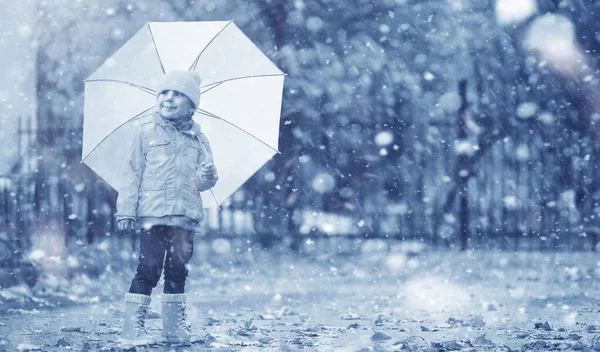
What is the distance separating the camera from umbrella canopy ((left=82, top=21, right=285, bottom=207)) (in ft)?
15.3

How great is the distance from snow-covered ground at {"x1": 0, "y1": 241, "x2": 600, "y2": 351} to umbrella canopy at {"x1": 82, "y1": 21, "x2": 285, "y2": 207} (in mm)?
993

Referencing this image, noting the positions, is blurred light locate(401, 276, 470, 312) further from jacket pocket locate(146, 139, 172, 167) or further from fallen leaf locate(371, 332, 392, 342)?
jacket pocket locate(146, 139, 172, 167)

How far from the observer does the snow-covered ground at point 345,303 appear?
4566mm

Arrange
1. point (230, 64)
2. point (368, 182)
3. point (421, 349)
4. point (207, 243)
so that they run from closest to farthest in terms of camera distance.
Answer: point (421, 349)
point (230, 64)
point (207, 243)
point (368, 182)

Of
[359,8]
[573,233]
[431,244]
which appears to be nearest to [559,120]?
[573,233]

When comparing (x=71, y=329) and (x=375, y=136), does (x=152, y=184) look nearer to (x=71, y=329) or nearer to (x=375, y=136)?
(x=71, y=329)

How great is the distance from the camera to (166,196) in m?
4.25

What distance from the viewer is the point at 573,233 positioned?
453 inches

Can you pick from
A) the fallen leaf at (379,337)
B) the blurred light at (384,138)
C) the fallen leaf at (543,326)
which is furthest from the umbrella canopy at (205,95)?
the blurred light at (384,138)

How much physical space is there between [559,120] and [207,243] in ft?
16.9

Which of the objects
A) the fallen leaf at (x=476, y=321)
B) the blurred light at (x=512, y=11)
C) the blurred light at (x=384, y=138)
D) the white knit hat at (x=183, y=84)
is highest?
the blurred light at (x=512, y=11)

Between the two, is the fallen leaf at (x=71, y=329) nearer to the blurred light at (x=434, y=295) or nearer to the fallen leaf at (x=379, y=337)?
the fallen leaf at (x=379, y=337)

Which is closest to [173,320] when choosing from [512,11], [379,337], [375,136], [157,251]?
[157,251]

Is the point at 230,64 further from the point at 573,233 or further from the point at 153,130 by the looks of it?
the point at 573,233
